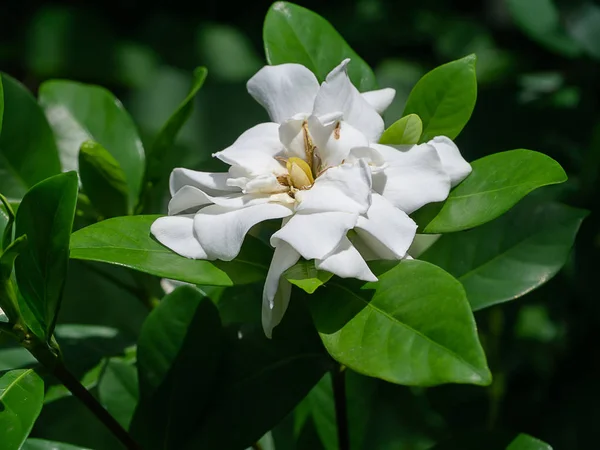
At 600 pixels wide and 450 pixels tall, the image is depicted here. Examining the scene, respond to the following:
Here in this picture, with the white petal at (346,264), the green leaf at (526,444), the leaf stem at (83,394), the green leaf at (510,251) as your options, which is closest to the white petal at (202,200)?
the white petal at (346,264)

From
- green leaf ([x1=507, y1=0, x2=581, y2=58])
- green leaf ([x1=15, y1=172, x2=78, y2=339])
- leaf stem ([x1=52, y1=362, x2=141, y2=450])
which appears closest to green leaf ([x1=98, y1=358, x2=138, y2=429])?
leaf stem ([x1=52, y1=362, x2=141, y2=450])

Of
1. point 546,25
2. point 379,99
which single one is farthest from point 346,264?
point 546,25

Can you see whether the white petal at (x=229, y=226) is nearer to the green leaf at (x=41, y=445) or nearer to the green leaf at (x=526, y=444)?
the green leaf at (x=41, y=445)

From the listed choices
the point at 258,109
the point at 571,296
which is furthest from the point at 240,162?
the point at 258,109

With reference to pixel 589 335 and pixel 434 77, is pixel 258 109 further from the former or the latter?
pixel 434 77

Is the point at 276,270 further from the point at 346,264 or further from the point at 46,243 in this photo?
the point at 46,243

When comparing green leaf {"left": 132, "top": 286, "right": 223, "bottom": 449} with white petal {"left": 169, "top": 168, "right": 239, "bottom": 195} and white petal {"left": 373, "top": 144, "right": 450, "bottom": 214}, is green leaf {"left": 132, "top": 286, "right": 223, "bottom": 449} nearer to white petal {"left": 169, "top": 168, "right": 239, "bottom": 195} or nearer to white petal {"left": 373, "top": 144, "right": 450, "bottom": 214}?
white petal {"left": 169, "top": 168, "right": 239, "bottom": 195}
